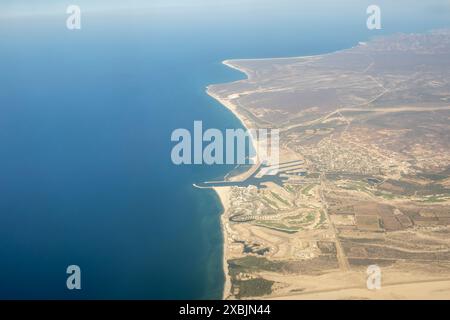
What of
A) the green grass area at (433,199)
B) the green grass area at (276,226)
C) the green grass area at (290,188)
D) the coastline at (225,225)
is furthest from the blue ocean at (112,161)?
the green grass area at (433,199)

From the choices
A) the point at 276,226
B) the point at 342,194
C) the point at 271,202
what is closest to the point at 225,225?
the point at 276,226

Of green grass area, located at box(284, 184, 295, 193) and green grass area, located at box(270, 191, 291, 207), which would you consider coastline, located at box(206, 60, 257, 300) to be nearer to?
green grass area, located at box(270, 191, 291, 207)

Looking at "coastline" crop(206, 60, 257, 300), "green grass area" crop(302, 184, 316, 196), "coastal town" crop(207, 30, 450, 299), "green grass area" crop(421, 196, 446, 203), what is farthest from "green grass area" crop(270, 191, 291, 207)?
"green grass area" crop(421, 196, 446, 203)

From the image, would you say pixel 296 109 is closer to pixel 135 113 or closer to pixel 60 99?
pixel 135 113

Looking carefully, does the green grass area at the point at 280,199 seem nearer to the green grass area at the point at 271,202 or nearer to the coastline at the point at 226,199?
the green grass area at the point at 271,202

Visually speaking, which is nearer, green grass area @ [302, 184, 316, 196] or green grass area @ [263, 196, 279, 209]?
green grass area @ [263, 196, 279, 209]

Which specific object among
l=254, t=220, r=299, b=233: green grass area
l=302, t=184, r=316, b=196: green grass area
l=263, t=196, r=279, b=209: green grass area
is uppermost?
l=302, t=184, r=316, b=196: green grass area

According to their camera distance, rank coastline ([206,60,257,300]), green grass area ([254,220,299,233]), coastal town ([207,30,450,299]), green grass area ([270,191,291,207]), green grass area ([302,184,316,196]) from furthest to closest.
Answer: green grass area ([302,184,316,196]), green grass area ([270,191,291,207]), green grass area ([254,220,299,233]), coastal town ([207,30,450,299]), coastline ([206,60,257,300])

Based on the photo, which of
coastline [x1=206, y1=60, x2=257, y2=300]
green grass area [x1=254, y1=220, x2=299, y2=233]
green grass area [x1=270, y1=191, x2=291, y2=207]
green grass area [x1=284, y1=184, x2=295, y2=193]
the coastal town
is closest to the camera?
coastline [x1=206, y1=60, x2=257, y2=300]

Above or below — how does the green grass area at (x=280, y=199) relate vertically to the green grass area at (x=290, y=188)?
below

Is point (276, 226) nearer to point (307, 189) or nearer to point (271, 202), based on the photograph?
point (271, 202)
